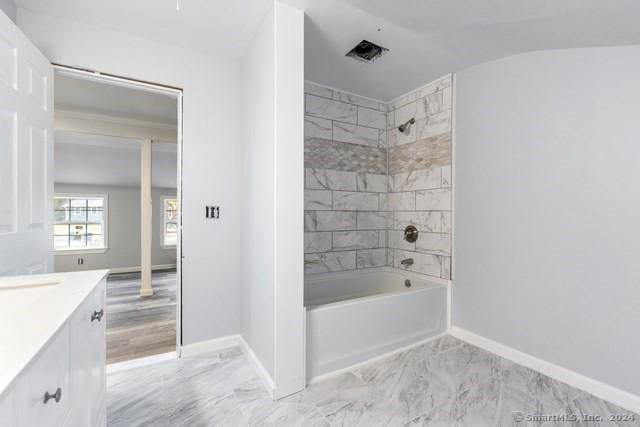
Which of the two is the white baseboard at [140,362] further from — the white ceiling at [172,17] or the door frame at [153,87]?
the white ceiling at [172,17]

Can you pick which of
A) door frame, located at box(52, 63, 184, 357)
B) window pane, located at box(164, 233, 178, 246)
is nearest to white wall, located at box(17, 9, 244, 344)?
door frame, located at box(52, 63, 184, 357)

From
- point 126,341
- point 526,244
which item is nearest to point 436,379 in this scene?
point 526,244

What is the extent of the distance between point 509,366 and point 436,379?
65 centimetres

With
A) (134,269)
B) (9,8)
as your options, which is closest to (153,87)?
(9,8)

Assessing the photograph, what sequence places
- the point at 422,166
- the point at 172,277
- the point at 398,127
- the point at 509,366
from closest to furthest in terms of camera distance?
the point at 509,366 < the point at 422,166 < the point at 398,127 < the point at 172,277

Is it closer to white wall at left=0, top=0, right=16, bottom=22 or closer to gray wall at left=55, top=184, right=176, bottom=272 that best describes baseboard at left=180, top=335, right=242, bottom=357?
white wall at left=0, top=0, right=16, bottom=22

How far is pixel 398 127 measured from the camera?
3.29 m

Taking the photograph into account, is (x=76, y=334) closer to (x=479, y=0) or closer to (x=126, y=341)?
(x=126, y=341)

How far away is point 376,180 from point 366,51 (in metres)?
1.41

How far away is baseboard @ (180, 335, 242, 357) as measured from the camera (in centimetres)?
233

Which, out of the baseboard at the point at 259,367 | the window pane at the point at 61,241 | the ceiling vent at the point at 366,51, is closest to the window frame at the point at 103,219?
the window pane at the point at 61,241

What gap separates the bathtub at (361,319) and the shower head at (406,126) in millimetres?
1609

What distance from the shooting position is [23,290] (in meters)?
1.06

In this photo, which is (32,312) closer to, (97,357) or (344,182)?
(97,357)
